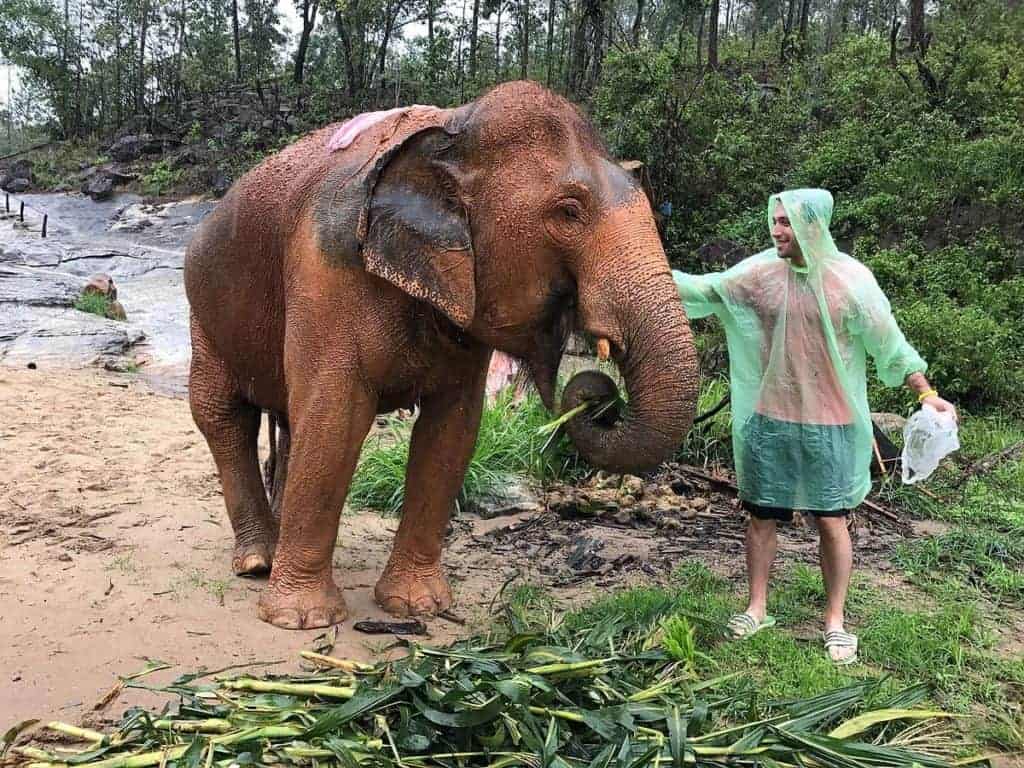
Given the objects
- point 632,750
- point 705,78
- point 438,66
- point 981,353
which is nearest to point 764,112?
point 705,78

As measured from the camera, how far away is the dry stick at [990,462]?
6475 mm

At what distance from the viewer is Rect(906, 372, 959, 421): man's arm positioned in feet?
11.2

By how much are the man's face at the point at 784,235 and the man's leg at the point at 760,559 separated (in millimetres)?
1131

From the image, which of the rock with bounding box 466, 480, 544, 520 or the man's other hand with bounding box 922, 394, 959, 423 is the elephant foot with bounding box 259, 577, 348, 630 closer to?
the rock with bounding box 466, 480, 544, 520

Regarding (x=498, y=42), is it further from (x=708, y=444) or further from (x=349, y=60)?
(x=708, y=444)

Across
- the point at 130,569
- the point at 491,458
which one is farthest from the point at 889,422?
the point at 130,569

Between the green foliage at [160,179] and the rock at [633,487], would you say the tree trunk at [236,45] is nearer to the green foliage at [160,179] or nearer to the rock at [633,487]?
the green foliage at [160,179]

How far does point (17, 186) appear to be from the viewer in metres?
30.5

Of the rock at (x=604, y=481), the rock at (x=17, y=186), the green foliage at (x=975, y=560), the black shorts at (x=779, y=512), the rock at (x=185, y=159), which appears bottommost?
the rock at (x=604, y=481)

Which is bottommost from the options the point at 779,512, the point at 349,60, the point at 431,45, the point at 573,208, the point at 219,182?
the point at 779,512

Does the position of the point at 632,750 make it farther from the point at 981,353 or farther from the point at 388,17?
the point at 388,17

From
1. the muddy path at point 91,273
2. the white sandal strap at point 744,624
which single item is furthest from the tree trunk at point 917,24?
the white sandal strap at point 744,624

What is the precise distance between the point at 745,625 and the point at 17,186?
32.7 meters

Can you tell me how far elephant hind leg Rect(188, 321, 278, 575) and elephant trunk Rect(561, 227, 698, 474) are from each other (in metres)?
2.12
